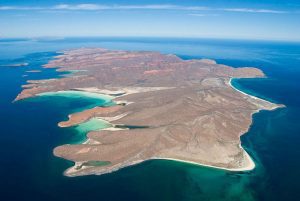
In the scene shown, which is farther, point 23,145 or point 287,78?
point 287,78

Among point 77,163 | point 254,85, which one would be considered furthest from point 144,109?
point 254,85

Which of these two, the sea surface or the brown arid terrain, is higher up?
the brown arid terrain

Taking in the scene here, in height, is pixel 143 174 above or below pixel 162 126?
below

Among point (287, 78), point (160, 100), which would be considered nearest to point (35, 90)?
point (160, 100)

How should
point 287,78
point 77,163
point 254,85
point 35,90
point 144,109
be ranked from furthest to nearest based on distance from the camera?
point 287,78
point 254,85
point 35,90
point 144,109
point 77,163

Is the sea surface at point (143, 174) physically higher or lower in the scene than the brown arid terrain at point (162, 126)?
lower

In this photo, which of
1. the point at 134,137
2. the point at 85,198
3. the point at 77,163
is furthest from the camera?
the point at 134,137

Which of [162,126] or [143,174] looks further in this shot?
[162,126]

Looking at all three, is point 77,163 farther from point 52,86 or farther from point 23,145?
point 52,86

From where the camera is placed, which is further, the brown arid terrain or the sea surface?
the brown arid terrain

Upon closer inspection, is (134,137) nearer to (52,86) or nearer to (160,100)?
(160,100)

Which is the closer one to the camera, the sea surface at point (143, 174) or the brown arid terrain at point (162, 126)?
the sea surface at point (143, 174)
